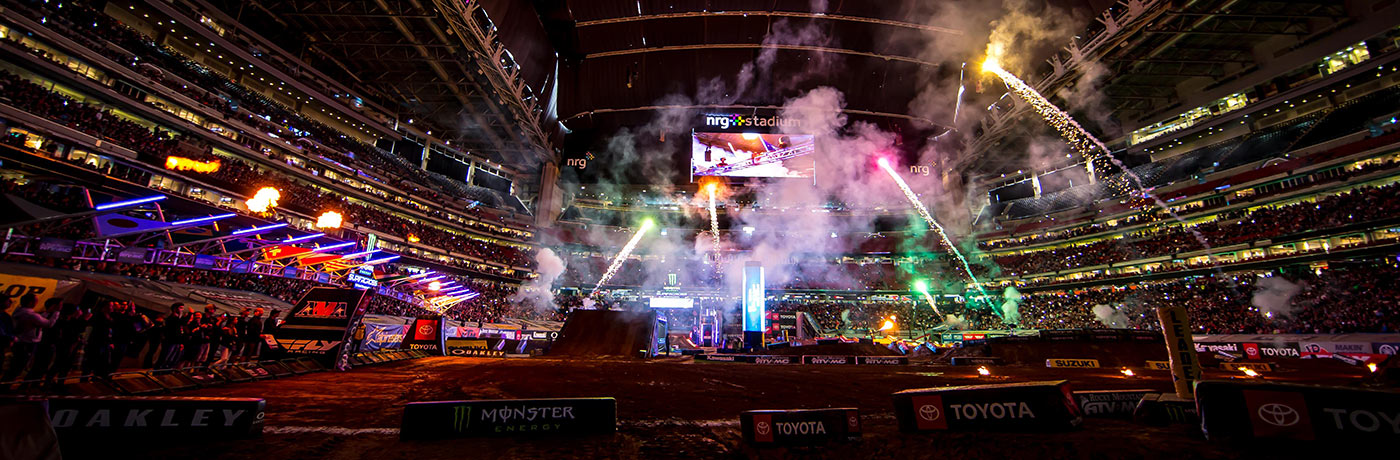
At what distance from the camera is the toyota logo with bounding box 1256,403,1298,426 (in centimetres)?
255

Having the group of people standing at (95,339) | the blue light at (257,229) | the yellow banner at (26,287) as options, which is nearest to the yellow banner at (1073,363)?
the group of people standing at (95,339)

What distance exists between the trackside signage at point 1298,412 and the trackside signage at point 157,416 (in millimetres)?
6334

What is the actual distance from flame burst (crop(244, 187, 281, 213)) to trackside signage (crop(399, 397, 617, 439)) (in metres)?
21.8

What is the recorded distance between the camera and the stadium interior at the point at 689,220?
4.04 m

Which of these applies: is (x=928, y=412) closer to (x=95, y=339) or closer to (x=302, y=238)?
(x=95, y=339)

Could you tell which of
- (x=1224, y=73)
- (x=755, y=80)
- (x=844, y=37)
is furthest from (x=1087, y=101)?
(x=755, y=80)

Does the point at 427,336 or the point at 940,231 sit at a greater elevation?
the point at 940,231

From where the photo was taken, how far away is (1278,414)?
2.61 metres

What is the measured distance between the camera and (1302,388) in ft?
8.52

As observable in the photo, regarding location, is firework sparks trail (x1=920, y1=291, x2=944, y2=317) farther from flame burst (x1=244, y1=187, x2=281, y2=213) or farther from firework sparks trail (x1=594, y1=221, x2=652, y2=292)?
flame burst (x1=244, y1=187, x2=281, y2=213)

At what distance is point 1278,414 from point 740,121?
26844mm

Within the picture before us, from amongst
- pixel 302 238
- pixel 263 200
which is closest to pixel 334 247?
pixel 302 238

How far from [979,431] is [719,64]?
81.6 feet

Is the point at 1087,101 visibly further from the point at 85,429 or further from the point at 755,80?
the point at 85,429
